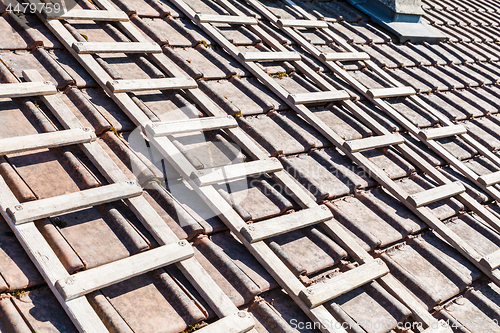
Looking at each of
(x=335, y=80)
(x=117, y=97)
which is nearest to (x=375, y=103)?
(x=335, y=80)

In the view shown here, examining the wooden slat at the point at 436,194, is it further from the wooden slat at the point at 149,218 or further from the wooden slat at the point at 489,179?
the wooden slat at the point at 149,218

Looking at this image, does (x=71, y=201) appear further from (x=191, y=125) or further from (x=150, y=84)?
(x=150, y=84)

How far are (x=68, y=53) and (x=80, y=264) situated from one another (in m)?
2.03

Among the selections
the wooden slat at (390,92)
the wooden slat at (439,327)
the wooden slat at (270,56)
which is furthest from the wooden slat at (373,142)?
the wooden slat at (439,327)

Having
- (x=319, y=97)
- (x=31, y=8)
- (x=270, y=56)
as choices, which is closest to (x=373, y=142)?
(x=319, y=97)

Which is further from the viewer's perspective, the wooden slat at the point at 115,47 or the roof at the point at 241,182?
the wooden slat at the point at 115,47

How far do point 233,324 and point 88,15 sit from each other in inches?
118

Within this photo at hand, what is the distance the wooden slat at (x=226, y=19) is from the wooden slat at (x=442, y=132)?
2301 mm

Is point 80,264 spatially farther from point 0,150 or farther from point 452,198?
point 452,198

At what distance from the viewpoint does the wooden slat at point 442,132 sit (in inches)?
184

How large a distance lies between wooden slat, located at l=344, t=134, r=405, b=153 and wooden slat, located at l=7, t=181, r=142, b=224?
6.84ft

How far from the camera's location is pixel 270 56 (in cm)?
456

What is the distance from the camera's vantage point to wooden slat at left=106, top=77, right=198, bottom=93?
3.24m

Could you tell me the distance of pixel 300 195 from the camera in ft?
10.7
